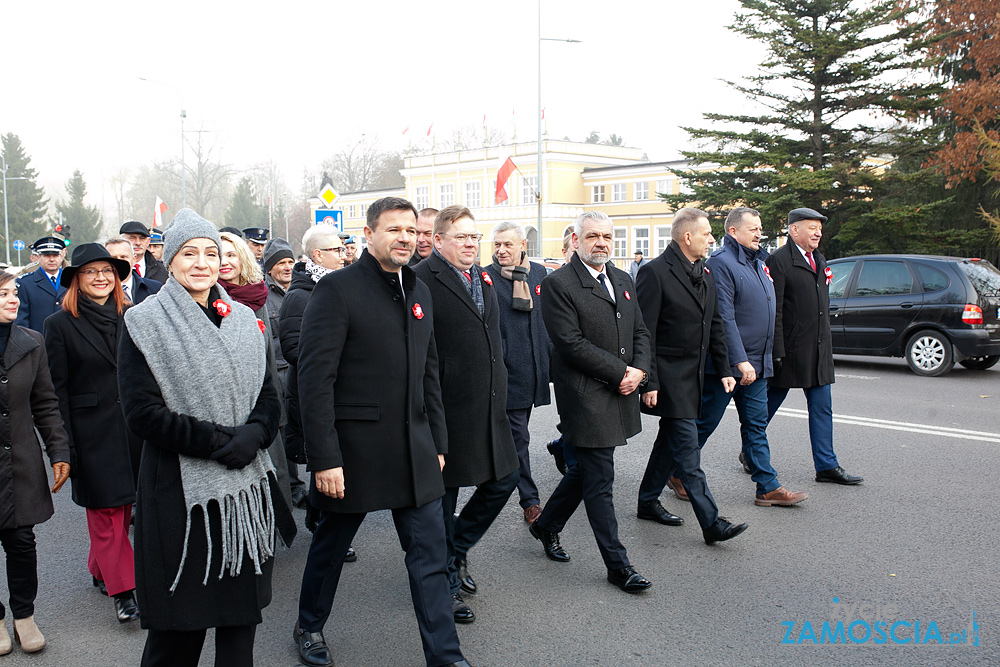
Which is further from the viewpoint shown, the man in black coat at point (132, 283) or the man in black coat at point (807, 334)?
the man in black coat at point (807, 334)

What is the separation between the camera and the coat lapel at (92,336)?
468 cm

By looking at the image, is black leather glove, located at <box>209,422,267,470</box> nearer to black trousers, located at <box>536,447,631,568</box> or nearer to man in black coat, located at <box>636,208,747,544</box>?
black trousers, located at <box>536,447,631,568</box>

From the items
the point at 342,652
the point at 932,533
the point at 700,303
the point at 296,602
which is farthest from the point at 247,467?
the point at 932,533

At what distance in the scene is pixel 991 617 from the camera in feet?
13.5

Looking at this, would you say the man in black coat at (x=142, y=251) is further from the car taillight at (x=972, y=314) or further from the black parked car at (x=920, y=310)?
the car taillight at (x=972, y=314)

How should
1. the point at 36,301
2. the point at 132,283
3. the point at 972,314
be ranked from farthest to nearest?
1. the point at 972,314
2. the point at 36,301
3. the point at 132,283

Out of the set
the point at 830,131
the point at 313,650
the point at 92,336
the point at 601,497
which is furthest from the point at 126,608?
the point at 830,131

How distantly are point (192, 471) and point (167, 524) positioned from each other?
0.67ft

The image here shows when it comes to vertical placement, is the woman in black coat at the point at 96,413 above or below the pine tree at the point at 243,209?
below

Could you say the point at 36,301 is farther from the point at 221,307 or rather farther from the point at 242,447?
the point at 242,447

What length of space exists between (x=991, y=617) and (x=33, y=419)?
508 centimetres

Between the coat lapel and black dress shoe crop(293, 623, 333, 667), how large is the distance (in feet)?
6.58

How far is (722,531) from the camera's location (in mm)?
5152

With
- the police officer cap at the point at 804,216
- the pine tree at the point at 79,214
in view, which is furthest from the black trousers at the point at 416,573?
the pine tree at the point at 79,214
